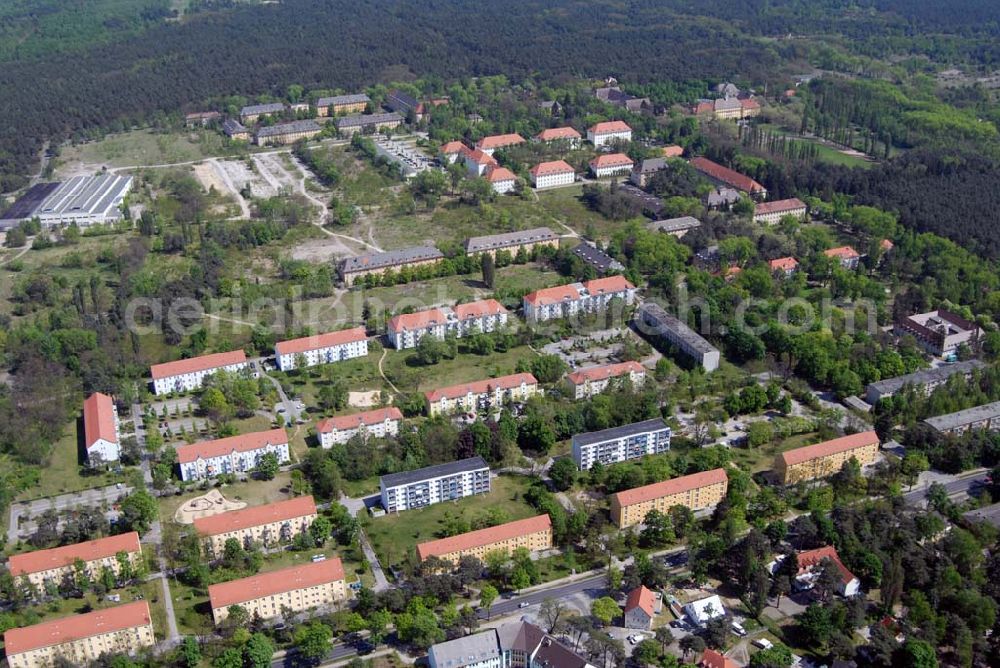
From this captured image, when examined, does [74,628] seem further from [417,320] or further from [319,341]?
[417,320]

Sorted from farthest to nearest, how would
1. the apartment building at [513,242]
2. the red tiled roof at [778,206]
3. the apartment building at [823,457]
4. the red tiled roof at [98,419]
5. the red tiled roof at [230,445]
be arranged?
the red tiled roof at [778,206] → the apartment building at [513,242] → the red tiled roof at [98,419] → the red tiled roof at [230,445] → the apartment building at [823,457]

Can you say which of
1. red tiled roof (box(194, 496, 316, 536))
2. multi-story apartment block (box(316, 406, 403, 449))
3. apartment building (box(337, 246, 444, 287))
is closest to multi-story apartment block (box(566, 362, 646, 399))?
→ multi-story apartment block (box(316, 406, 403, 449))

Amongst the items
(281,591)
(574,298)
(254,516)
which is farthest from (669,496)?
(574,298)

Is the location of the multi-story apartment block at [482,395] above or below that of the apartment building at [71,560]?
below

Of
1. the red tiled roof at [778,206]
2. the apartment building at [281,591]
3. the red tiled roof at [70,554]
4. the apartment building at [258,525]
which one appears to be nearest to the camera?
the apartment building at [281,591]

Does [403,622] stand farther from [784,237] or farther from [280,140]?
[280,140]

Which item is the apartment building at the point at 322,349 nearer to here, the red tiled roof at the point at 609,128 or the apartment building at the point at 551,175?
the apartment building at the point at 551,175

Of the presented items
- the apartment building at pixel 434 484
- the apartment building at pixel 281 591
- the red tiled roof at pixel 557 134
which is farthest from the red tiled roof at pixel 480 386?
the red tiled roof at pixel 557 134
